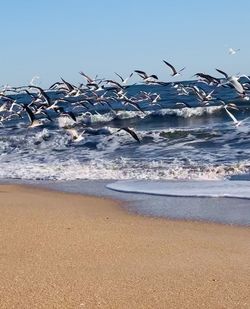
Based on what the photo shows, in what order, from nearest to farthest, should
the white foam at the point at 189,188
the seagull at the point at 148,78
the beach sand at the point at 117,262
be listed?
1. the beach sand at the point at 117,262
2. the white foam at the point at 189,188
3. the seagull at the point at 148,78

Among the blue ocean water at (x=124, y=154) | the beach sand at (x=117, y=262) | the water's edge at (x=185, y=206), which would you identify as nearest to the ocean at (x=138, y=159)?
the blue ocean water at (x=124, y=154)

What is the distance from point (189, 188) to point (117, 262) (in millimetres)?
5235

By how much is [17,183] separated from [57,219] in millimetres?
5050

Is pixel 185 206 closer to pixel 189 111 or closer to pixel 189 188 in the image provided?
pixel 189 188

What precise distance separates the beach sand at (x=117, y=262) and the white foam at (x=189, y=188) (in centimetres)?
190

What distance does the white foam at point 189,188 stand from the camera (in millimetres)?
10516

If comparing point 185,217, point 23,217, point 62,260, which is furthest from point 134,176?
point 62,260

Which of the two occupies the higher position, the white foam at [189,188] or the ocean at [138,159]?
the white foam at [189,188]

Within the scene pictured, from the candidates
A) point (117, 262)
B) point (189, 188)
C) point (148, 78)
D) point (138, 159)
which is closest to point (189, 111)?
point (148, 78)

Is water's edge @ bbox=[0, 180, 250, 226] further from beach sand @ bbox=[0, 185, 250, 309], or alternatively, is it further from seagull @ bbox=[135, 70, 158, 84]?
seagull @ bbox=[135, 70, 158, 84]

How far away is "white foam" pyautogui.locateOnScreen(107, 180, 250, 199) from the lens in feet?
34.5

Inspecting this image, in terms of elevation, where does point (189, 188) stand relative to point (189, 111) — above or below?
above

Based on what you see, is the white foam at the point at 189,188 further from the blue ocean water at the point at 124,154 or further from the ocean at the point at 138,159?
the blue ocean water at the point at 124,154

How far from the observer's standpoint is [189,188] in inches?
440
